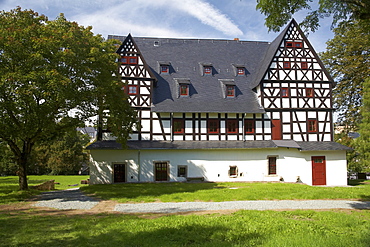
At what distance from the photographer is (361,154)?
87.4 ft

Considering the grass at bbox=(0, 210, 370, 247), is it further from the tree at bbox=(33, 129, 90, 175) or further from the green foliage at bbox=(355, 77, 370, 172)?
the tree at bbox=(33, 129, 90, 175)

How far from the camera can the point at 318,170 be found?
82.2 ft

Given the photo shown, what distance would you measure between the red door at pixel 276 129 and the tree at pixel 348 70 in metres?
8.99

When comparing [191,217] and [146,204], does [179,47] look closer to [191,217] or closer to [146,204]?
[146,204]

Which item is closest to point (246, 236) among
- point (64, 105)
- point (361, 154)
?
point (64, 105)

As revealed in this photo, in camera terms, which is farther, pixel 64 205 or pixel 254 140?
pixel 254 140

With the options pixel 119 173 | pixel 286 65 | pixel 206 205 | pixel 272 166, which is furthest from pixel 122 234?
pixel 286 65

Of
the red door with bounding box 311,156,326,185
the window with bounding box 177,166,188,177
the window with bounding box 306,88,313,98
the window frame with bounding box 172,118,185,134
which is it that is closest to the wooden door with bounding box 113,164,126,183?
the window with bounding box 177,166,188,177

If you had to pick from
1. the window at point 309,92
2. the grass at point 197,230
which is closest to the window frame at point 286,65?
the window at point 309,92

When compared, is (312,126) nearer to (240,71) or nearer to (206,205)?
(240,71)

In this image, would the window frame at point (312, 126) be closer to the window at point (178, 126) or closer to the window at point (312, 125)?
the window at point (312, 125)

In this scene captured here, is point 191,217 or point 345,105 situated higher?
point 345,105

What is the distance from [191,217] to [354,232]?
4.92m

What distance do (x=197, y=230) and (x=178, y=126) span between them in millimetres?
17678
